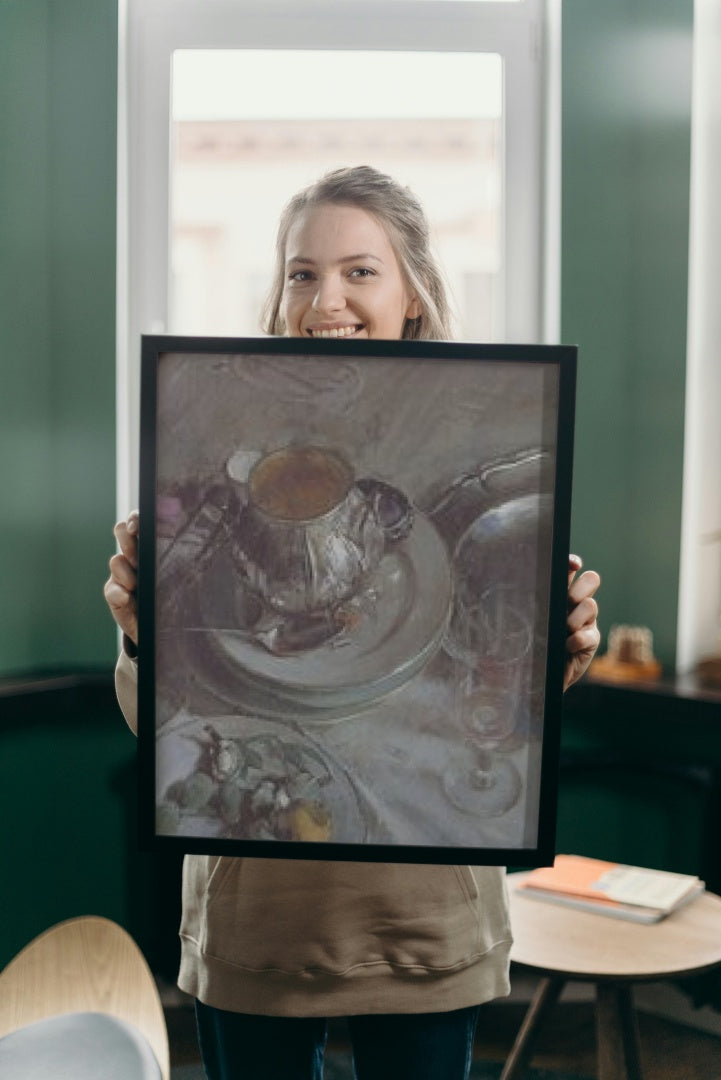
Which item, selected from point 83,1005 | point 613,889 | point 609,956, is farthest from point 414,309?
point 613,889

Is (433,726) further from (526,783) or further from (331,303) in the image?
(331,303)

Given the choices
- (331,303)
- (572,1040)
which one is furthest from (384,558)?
(572,1040)

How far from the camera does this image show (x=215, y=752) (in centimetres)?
99

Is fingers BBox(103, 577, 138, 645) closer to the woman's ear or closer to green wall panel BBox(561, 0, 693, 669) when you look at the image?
the woman's ear

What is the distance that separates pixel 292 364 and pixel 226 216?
72.8 inches

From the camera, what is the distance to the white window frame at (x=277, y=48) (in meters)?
2.58

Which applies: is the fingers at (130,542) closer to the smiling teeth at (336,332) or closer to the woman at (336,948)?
the woman at (336,948)

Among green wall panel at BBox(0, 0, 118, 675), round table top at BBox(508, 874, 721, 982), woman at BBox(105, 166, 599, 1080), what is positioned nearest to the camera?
woman at BBox(105, 166, 599, 1080)

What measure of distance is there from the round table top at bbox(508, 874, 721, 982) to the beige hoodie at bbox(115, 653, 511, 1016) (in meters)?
0.65

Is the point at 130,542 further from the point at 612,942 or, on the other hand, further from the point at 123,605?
the point at 612,942

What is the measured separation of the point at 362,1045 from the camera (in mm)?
1096

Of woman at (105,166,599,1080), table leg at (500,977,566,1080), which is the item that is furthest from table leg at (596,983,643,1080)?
woman at (105,166,599,1080)

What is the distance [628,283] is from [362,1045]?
201cm

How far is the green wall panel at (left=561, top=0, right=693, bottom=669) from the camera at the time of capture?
8.38 feet
